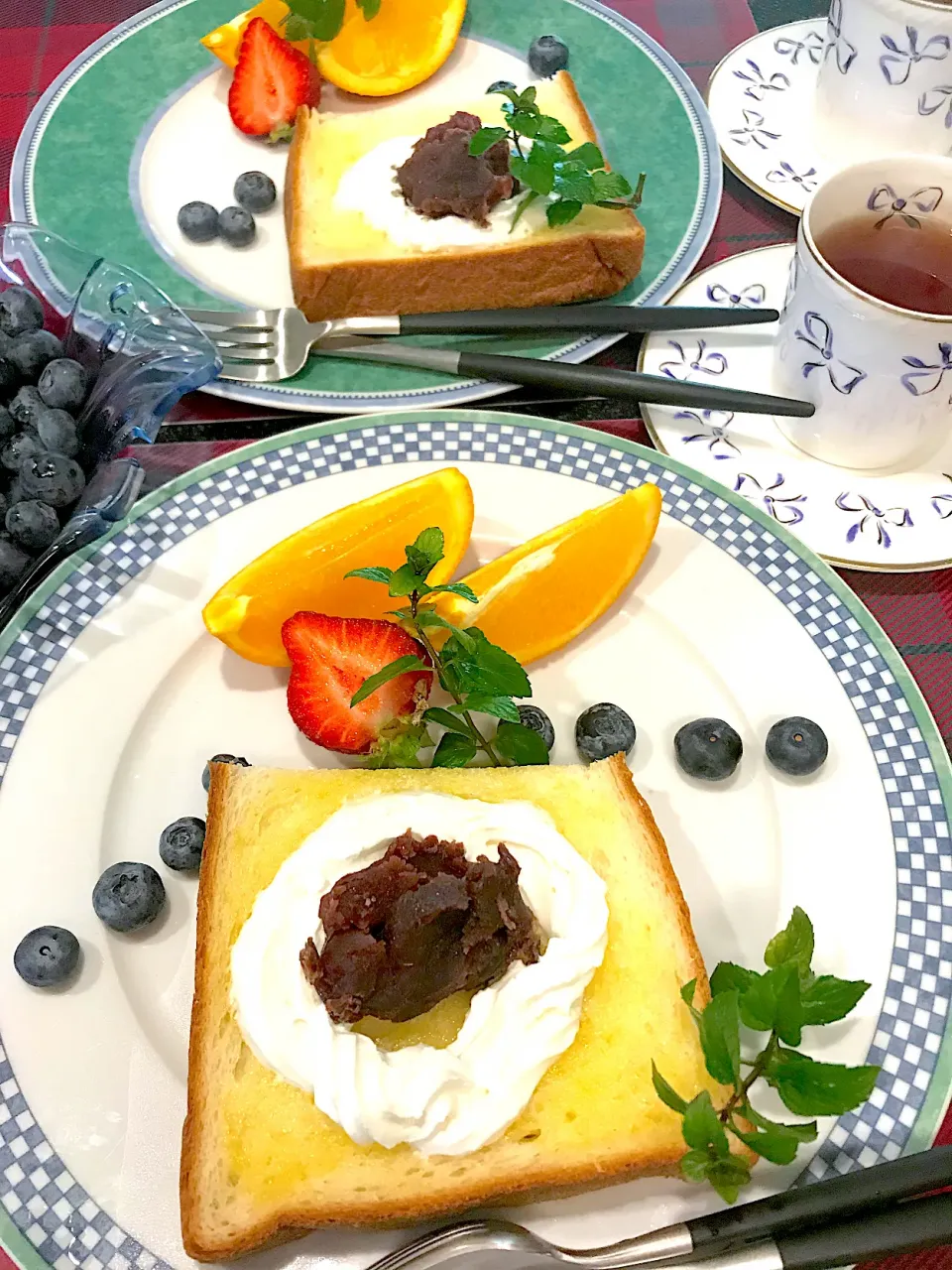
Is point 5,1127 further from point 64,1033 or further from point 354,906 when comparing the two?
point 354,906

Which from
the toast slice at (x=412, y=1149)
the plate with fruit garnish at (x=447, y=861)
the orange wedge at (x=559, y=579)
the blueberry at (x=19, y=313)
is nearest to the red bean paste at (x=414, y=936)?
the plate with fruit garnish at (x=447, y=861)

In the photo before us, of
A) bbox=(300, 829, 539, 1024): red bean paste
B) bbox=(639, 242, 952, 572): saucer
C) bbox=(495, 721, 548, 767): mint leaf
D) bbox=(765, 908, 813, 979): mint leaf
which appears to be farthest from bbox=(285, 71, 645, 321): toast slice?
bbox=(765, 908, 813, 979): mint leaf

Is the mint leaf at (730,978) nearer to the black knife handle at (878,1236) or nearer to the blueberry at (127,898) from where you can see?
the black knife handle at (878,1236)

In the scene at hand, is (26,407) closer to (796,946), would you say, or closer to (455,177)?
(455,177)

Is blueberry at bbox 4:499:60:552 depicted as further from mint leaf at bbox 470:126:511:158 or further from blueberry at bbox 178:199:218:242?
mint leaf at bbox 470:126:511:158

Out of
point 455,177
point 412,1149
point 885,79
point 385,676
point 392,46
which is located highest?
point 392,46

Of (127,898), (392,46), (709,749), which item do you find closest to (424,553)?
(709,749)

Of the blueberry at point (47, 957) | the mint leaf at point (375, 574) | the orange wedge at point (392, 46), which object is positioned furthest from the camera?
the orange wedge at point (392, 46)
